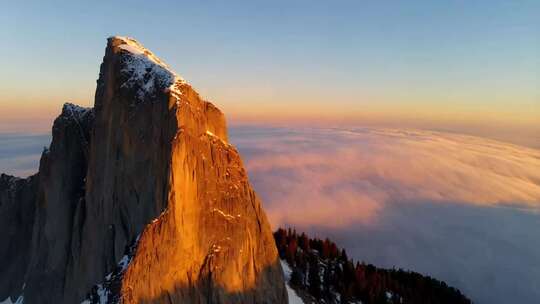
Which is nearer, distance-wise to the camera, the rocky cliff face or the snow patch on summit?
the rocky cliff face

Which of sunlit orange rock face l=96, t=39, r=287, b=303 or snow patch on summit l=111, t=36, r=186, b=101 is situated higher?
snow patch on summit l=111, t=36, r=186, b=101

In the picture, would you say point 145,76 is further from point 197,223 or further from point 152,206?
point 197,223

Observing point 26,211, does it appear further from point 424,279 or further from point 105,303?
point 424,279

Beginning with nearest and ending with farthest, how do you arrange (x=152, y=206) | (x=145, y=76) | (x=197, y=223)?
(x=152, y=206)
(x=197, y=223)
(x=145, y=76)

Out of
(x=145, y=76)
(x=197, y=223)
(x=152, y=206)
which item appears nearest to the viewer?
(x=152, y=206)

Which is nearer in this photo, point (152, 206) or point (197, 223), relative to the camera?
point (152, 206)

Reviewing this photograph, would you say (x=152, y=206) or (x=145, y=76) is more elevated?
(x=145, y=76)

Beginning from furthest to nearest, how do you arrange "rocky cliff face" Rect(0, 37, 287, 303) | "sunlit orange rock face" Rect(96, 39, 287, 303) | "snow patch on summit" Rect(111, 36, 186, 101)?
"snow patch on summit" Rect(111, 36, 186, 101) → "rocky cliff face" Rect(0, 37, 287, 303) → "sunlit orange rock face" Rect(96, 39, 287, 303)

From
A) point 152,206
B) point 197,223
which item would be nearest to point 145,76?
point 152,206
